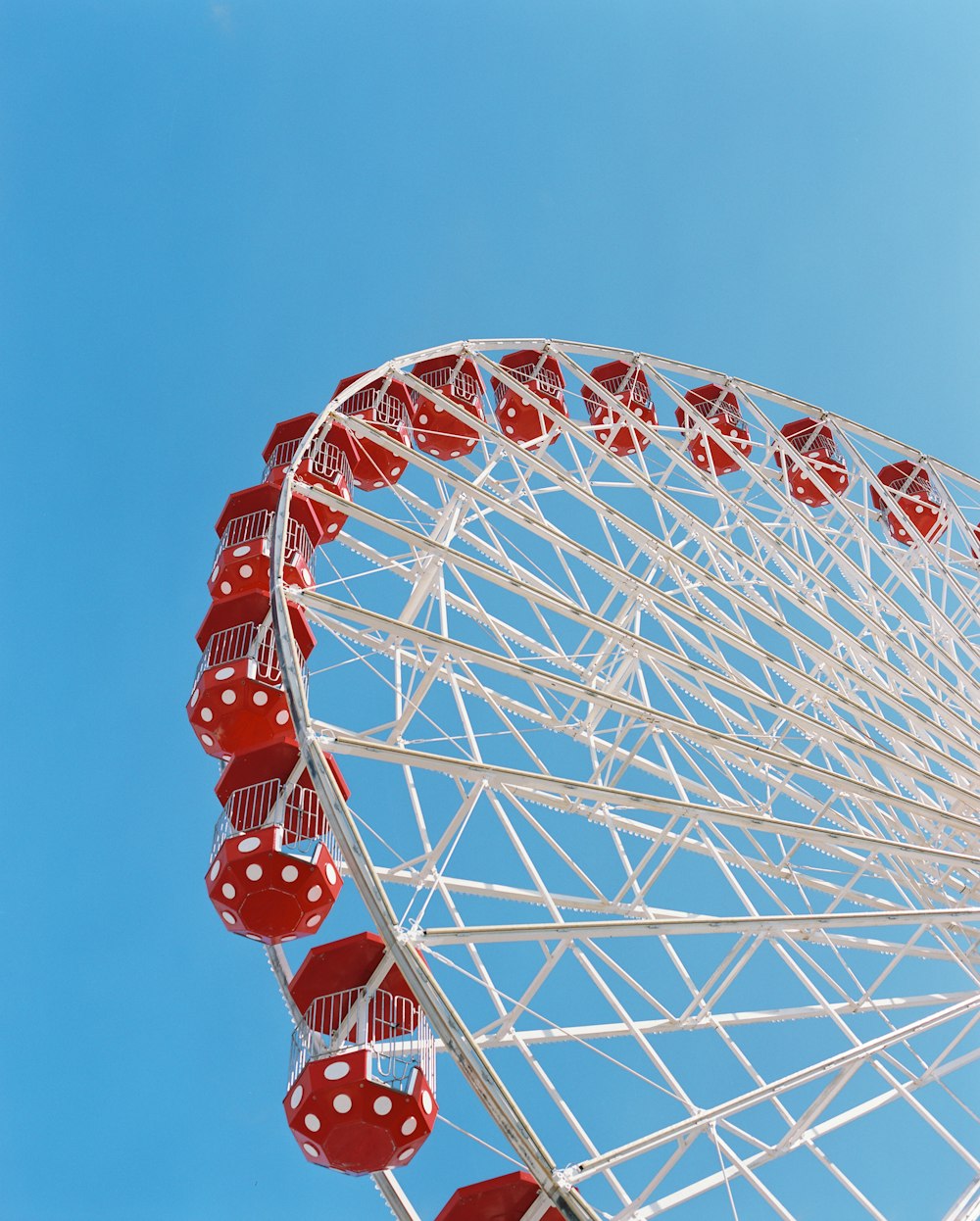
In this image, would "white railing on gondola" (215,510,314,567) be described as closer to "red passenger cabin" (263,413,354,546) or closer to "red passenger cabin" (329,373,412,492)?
"red passenger cabin" (263,413,354,546)

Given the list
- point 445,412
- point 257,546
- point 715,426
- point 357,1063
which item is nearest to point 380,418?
point 445,412

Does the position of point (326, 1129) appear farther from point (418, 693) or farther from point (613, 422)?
point (613, 422)

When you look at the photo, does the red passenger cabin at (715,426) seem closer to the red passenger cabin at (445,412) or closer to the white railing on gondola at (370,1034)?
the red passenger cabin at (445,412)

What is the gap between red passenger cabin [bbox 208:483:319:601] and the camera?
44.9ft

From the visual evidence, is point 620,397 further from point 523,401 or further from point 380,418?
point 380,418

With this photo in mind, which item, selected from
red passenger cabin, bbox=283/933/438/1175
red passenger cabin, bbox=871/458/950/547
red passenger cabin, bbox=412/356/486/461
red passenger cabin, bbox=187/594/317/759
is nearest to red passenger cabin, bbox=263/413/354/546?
red passenger cabin, bbox=187/594/317/759

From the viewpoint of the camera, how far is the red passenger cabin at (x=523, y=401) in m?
19.7

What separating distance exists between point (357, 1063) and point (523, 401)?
40.1ft

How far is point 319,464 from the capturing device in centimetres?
1554

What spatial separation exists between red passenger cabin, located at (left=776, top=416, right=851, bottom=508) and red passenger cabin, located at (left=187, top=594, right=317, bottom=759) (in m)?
11.6

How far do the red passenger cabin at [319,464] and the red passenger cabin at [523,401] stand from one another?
378 centimetres

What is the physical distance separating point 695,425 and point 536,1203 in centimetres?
1484

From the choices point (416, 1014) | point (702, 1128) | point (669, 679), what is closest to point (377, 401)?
point (669, 679)

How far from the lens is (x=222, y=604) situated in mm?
13359
